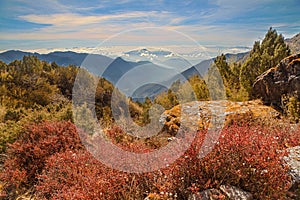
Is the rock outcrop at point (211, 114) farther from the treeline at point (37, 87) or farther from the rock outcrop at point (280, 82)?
the treeline at point (37, 87)

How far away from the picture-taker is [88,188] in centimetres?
279

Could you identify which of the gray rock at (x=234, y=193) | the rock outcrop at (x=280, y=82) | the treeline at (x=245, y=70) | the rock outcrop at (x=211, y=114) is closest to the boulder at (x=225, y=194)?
the gray rock at (x=234, y=193)

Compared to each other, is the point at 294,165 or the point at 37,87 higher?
the point at 294,165

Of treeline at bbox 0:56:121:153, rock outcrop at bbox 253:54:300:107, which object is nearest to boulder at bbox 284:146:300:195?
rock outcrop at bbox 253:54:300:107

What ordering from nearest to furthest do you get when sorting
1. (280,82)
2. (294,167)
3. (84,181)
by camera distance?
(294,167)
(84,181)
(280,82)

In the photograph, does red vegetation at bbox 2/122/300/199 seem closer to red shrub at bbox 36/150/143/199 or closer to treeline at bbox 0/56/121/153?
red shrub at bbox 36/150/143/199

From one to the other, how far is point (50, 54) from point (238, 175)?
34178 millimetres

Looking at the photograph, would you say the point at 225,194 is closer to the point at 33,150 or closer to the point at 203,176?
the point at 203,176

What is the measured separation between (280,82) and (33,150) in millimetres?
6164

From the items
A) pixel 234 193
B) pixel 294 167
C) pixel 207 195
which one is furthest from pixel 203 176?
pixel 294 167

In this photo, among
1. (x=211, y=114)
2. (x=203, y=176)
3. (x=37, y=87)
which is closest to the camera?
(x=203, y=176)

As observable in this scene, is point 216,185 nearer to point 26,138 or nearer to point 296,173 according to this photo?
point 296,173

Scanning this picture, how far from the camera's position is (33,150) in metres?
4.12

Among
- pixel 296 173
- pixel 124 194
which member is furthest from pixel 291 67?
pixel 124 194
